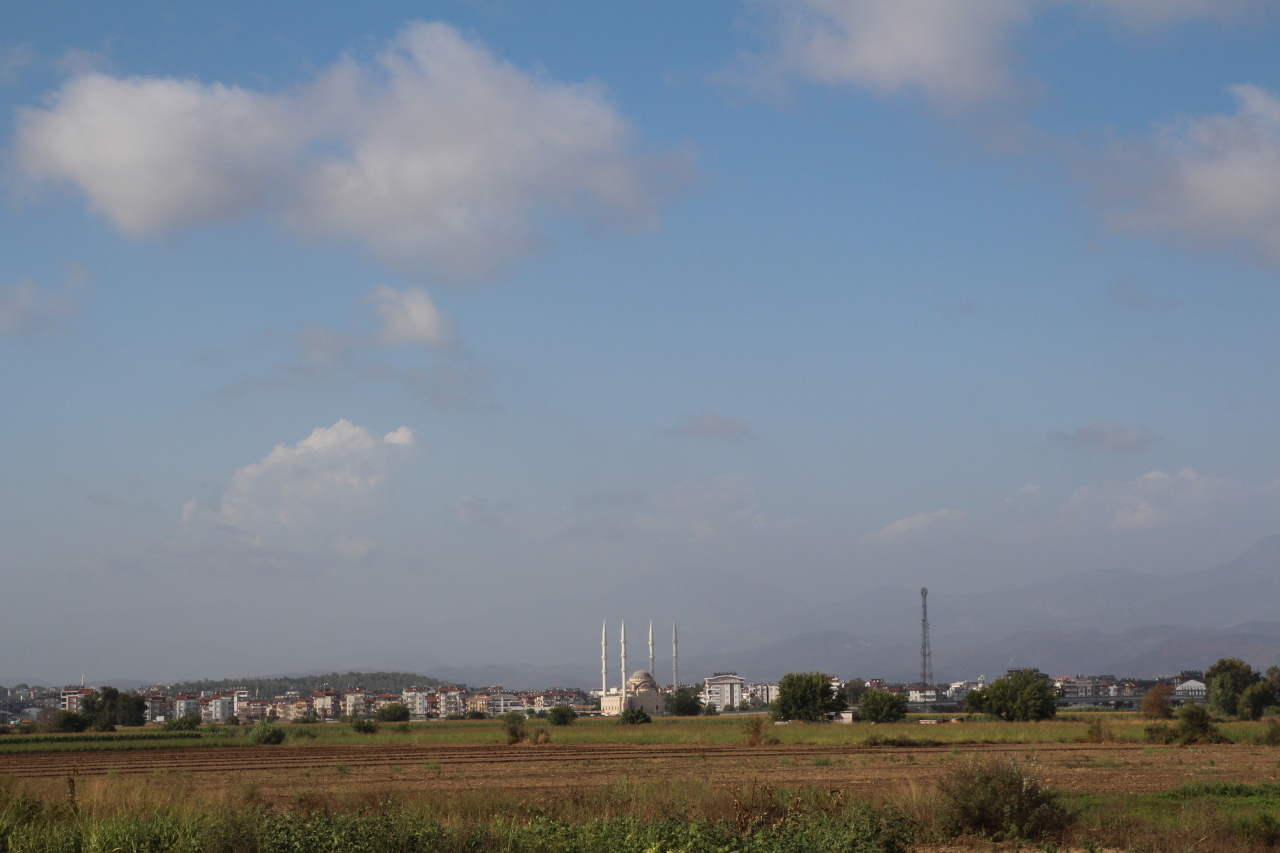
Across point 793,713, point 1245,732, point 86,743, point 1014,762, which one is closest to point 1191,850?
point 1014,762

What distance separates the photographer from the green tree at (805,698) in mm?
99375

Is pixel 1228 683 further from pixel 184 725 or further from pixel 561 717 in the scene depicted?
pixel 184 725

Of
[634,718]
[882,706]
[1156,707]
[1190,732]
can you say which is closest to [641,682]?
[634,718]

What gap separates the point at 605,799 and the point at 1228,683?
11353 centimetres

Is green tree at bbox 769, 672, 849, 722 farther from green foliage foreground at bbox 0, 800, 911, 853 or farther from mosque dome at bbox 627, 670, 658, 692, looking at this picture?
green foliage foreground at bbox 0, 800, 911, 853

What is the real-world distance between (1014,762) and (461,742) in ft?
182

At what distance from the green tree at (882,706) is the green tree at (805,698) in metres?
4.50

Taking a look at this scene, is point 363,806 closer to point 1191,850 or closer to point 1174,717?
point 1191,850

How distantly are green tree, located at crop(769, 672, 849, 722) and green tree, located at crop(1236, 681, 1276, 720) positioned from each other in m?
38.9

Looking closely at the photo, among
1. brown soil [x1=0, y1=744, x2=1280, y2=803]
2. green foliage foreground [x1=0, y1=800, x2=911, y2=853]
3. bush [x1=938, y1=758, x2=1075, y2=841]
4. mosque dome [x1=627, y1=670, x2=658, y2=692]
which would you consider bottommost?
mosque dome [x1=627, y1=670, x2=658, y2=692]

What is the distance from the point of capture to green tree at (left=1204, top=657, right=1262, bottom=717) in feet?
366

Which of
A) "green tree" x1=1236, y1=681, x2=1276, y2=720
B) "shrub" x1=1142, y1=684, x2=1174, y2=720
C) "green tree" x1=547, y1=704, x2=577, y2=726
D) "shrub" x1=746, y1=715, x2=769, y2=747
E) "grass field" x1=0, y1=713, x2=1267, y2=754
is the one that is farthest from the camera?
"green tree" x1=1236, y1=681, x2=1276, y2=720

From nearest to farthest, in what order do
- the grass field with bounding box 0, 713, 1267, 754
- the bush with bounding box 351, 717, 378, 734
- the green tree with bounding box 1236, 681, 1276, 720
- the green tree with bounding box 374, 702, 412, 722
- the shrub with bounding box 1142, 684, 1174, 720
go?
the grass field with bounding box 0, 713, 1267, 754
the bush with bounding box 351, 717, 378, 734
the shrub with bounding box 1142, 684, 1174, 720
the green tree with bounding box 1236, 681, 1276, 720
the green tree with bounding box 374, 702, 412, 722

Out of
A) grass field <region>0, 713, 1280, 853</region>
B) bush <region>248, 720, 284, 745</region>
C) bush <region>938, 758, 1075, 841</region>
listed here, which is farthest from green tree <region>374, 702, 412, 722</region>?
bush <region>938, 758, 1075, 841</region>
